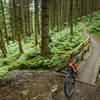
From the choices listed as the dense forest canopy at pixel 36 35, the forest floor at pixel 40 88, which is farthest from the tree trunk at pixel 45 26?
the forest floor at pixel 40 88

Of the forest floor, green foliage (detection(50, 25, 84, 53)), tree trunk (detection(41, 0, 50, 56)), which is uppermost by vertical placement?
tree trunk (detection(41, 0, 50, 56))

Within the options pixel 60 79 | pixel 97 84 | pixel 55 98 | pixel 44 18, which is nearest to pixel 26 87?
pixel 55 98

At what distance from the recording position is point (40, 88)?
4109 millimetres

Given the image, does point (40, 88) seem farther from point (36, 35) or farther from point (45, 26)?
point (36, 35)

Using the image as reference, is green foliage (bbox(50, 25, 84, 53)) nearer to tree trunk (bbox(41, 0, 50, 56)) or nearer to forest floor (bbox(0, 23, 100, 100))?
tree trunk (bbox(41, 0, 50, 56))

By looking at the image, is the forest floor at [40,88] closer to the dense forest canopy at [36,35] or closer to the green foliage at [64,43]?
the dense forest canopy at [36,35]

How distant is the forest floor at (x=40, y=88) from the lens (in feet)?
12.2

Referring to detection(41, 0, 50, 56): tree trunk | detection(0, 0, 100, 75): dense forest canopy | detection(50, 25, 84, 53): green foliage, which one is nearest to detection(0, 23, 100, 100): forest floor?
detection(0, 0, 100, 75): dense forest canopy

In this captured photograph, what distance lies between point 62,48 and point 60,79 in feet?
15.2

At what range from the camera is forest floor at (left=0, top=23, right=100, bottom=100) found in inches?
146

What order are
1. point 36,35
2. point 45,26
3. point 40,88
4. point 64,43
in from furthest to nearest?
1. point 36,35
2. point 64,43
3. point 45,26
4. point 40,88

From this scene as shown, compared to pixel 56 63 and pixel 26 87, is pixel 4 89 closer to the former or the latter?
pixel 26 87

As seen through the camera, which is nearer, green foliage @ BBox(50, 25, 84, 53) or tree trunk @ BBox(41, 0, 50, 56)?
tree trunk @ BBox(41, 0, 50, 56)

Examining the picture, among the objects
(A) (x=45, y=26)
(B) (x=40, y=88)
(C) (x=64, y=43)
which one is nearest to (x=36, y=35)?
(C) (x=64, y=43)
